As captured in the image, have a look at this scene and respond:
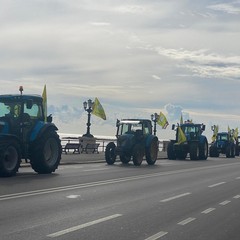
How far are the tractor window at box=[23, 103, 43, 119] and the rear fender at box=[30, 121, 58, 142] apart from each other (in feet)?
1.14

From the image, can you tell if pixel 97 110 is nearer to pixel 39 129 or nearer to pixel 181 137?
pixel 181 137

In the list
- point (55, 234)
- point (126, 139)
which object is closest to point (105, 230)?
point (55, 234)

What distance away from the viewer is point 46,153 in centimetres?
1844

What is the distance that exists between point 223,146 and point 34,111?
2841 centimetres

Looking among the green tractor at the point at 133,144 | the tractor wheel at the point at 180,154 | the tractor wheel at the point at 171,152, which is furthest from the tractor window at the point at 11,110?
the tractor wheel at the point at 180,154

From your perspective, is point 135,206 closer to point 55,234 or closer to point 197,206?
point 197,206

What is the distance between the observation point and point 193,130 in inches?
1447

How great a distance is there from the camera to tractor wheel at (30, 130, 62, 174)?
17.5 m

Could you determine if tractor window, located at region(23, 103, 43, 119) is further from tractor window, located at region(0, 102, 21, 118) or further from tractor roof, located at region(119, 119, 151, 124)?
tractor roof, located at region(119, 119, 151, 124)

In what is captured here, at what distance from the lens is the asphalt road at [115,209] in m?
7.88

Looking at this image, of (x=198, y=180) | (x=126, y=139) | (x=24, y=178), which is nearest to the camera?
(x=24, y=178)

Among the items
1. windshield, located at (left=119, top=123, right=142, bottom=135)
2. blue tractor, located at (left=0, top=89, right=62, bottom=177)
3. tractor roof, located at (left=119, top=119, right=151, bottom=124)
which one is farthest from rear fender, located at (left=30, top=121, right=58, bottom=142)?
tractor roof, located at (left=119, top=119, right=151, bottom=124)

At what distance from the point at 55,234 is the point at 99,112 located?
2960 cm

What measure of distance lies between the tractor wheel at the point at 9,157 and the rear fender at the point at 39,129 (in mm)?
1144
